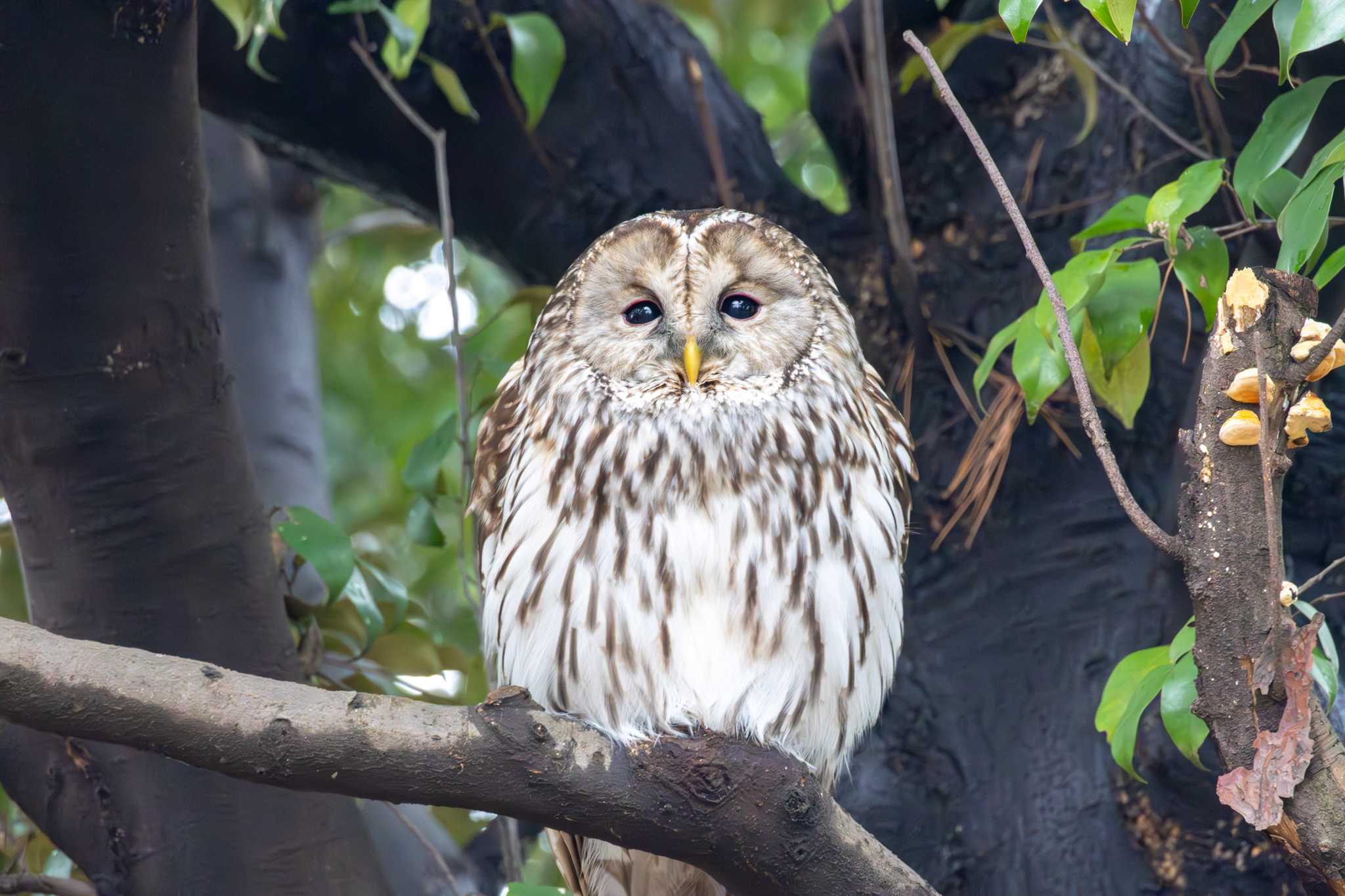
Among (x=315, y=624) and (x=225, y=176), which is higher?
(x=225, y=176)

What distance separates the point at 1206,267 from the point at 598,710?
1024mm

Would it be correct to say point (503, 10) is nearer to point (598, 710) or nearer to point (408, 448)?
point (598, 710)

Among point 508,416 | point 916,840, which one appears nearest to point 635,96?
point 508,416

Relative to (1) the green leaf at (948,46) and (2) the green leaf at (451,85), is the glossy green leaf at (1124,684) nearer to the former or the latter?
(1) the green leaf at (948,46)

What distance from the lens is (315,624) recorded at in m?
2.47

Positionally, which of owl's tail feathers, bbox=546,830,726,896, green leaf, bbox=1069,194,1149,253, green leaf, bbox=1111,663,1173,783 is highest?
green leaf, bbox=1069,194,1149,253

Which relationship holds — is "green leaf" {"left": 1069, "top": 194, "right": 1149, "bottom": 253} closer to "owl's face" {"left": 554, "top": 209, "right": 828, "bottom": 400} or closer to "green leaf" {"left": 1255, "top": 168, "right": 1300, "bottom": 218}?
"green leaf" {"left": 1255, "top": 168, "right": 1300, "bottom": 218}

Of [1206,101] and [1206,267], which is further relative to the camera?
[1206,101]

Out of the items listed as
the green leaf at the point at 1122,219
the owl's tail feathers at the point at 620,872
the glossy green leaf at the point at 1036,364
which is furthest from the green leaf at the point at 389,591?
the green leaf at the point at 1122,219

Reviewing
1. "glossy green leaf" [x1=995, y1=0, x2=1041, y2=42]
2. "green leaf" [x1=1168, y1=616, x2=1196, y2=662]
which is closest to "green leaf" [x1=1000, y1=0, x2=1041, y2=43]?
"glossy green leaf" [x1=995, y1=0, x2=1041, y2=42]

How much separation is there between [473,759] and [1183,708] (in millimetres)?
818

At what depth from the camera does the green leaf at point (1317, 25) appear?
1317mm

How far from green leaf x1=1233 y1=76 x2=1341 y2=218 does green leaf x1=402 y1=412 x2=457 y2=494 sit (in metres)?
1.40

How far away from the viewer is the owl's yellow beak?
6.82 feet
